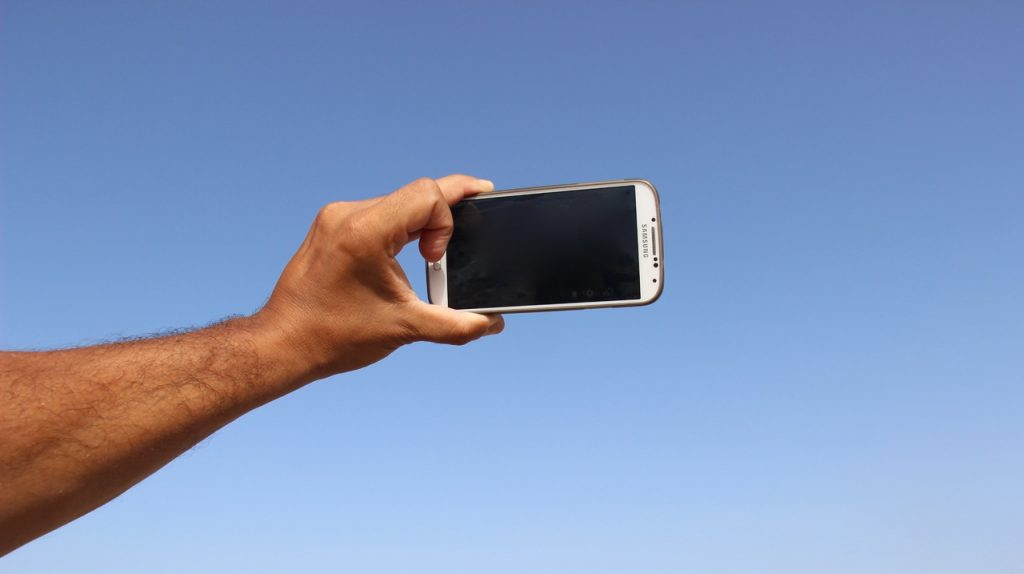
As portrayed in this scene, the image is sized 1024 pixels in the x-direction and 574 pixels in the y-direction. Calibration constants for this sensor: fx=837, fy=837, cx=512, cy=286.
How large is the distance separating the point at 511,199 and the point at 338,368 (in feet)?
6.43

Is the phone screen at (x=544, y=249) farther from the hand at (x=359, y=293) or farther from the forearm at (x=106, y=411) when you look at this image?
the forearm at (x=106, y=411)

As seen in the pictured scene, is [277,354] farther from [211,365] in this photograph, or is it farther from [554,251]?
[554,251]

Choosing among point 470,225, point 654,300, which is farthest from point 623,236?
point 470,225

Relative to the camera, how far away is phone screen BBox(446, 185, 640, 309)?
583cm

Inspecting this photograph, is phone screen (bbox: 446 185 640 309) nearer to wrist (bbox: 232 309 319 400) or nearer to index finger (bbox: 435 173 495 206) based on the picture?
index finger (bbox: 435 173 495 206)

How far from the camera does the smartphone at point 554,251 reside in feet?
19.1

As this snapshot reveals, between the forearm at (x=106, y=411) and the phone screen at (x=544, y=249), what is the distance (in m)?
2.06

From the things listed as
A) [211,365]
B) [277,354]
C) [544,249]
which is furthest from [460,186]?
[211,365]

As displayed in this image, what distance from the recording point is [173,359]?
3.70 meters

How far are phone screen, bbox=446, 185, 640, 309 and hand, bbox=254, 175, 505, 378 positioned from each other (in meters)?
0.81

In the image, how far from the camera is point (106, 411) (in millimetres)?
3297

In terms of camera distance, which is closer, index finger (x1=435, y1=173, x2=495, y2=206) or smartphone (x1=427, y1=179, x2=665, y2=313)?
index finger (x1=435, y1=173, x2=495, y2=206)

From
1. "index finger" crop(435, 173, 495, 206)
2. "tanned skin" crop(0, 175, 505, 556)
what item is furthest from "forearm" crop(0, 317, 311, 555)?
"index finger" crop(435, 173, 495, 206)

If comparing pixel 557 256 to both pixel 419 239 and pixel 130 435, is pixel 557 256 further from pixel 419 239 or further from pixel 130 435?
pixel 130 435
